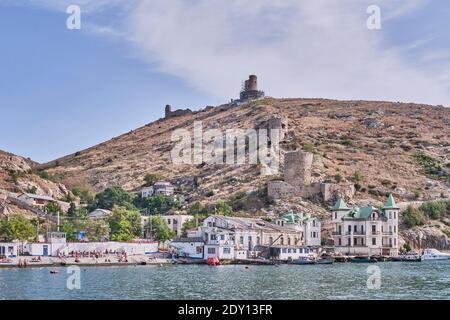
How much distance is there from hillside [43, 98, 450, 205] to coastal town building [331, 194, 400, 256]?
52.1ft

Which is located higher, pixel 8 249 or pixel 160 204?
pixel 160 204

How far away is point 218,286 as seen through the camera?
44.8m

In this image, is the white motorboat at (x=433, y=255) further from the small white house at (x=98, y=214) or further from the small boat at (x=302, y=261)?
the small white house at (x=98, y=214)

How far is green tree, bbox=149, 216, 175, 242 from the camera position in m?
87.9

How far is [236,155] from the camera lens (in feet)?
461

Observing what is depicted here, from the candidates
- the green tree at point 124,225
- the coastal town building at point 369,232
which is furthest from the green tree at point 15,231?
the coastal town building at point 369,232

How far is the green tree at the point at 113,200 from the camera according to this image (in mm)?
115188

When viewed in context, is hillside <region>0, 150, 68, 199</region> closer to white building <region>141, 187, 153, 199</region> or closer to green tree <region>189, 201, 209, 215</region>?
white building <region>141, 187, 153, 199</region>

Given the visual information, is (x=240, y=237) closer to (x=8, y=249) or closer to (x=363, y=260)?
(x=363, y=260)

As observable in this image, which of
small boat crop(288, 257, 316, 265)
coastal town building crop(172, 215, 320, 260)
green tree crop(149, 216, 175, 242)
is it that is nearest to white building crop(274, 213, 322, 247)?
coastal town building crop(172, 215, 320, 260)

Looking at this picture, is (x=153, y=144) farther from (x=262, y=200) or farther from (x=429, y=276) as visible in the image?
(x=429, y=276)

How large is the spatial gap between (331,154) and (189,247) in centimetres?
5841

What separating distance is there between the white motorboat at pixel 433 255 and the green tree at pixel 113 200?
46503mm

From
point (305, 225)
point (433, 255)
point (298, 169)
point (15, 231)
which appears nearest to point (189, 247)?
point (305, 225)
